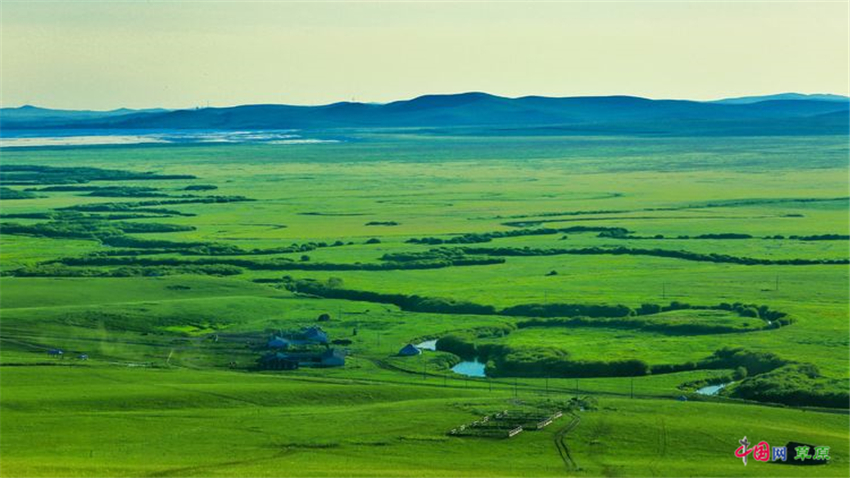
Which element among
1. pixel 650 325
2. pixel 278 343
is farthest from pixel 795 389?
pixel 278 343

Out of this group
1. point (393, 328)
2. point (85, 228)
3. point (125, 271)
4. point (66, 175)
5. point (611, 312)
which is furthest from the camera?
point (66, 175)

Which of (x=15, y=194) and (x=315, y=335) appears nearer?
(x=315, y=335)

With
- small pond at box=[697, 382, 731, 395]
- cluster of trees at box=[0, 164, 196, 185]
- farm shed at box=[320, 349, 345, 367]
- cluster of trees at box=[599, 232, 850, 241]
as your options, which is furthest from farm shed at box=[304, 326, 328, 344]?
cluster of trees at box=[0, 164, 196, 185]

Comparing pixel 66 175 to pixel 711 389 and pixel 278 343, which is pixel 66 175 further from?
pixel 711 389

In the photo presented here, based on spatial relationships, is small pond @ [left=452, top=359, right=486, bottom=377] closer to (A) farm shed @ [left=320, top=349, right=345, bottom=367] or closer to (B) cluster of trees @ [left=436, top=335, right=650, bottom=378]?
(B) cluster of trees @ [left=436, top=335, right=650, bottom=378]

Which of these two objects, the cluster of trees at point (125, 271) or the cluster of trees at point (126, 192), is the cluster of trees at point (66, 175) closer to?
the cluster of trees at point (126, 192)

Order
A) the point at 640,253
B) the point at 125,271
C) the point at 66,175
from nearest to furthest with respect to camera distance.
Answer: the point at 125,271, the point at 640,253, the point at 66,175
